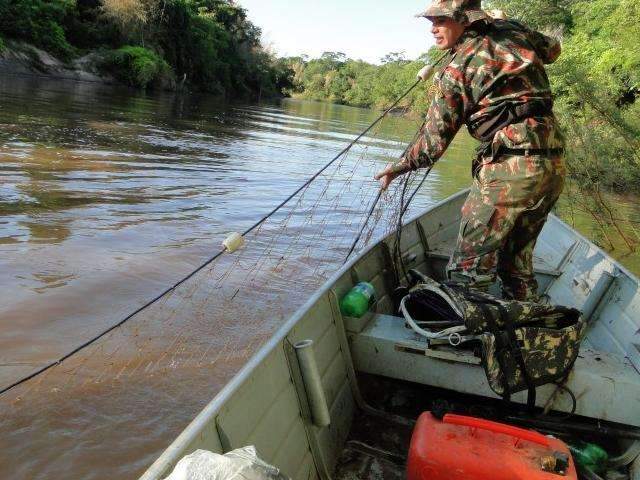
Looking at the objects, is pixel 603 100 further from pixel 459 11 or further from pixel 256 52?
pixel 256 52

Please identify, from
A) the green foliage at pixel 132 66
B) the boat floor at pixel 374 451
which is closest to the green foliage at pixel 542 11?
the green foliage at pixel 132 66

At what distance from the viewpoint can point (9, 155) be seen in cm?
858

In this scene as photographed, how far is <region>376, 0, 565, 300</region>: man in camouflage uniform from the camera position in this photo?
279 cm

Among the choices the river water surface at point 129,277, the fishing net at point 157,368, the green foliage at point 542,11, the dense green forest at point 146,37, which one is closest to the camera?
the fishing net at point 157,368

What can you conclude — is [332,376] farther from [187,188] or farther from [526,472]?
[187,188]

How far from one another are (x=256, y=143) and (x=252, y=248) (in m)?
9.75

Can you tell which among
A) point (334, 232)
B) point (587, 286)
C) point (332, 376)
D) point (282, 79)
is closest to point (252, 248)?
point (334, 232)

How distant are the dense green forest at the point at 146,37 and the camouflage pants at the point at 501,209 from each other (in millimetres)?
31391

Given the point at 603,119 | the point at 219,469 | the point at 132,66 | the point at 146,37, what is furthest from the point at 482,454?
the point at 146,37

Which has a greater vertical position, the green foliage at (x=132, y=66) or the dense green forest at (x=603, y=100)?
the dense green forest at (x=603, y=100)

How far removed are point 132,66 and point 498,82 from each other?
3630cm

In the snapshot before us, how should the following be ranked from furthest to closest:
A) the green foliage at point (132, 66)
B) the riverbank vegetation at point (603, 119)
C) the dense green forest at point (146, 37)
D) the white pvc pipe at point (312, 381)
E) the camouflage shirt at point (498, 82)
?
1. the green foliage at point (132, 66)
2. the dense green forest at point (146, 37)
3. the riverbank vegetation at point (603, 119)
4. the camouflage shirt at point (498, 82)
5. the white pvc pipe at point (312, 381)

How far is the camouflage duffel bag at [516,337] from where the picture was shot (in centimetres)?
241

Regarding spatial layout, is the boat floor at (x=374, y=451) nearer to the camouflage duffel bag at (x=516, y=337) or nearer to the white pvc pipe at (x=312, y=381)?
the white pvc pipe at (x=312, y=381)
